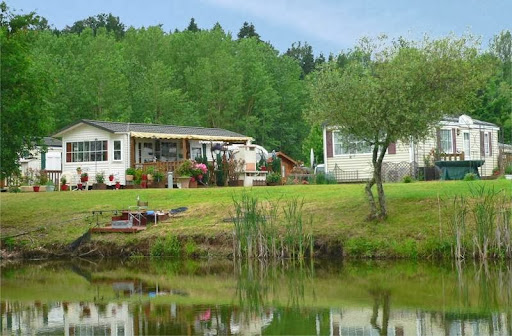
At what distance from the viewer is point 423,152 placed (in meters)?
39.4

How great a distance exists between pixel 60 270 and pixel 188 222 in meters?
4.81

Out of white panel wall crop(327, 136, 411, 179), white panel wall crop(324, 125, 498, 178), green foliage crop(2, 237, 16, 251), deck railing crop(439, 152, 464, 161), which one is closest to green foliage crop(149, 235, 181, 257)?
green foliage crop(2, 237, 16, 251)

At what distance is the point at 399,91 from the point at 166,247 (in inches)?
330

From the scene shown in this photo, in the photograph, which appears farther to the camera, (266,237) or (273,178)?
(273,178)

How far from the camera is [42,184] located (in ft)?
131

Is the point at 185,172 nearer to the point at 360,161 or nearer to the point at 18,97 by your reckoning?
the point at 360,161

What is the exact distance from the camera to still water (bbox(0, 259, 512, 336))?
1360 centimetres

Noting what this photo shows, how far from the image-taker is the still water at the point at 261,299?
44.6 ft

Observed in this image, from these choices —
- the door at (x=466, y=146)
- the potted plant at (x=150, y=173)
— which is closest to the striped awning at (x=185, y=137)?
the potted plant at (x=150, y=173)

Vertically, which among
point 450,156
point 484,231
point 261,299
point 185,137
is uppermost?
point 185,137

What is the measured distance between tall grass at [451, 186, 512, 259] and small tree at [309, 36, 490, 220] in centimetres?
260

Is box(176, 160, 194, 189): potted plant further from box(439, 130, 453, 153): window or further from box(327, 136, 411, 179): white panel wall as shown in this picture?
box(439, 130, 453, 153): window

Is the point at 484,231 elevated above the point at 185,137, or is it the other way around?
the point at 185,137

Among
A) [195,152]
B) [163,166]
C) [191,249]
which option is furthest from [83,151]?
[191,249]
